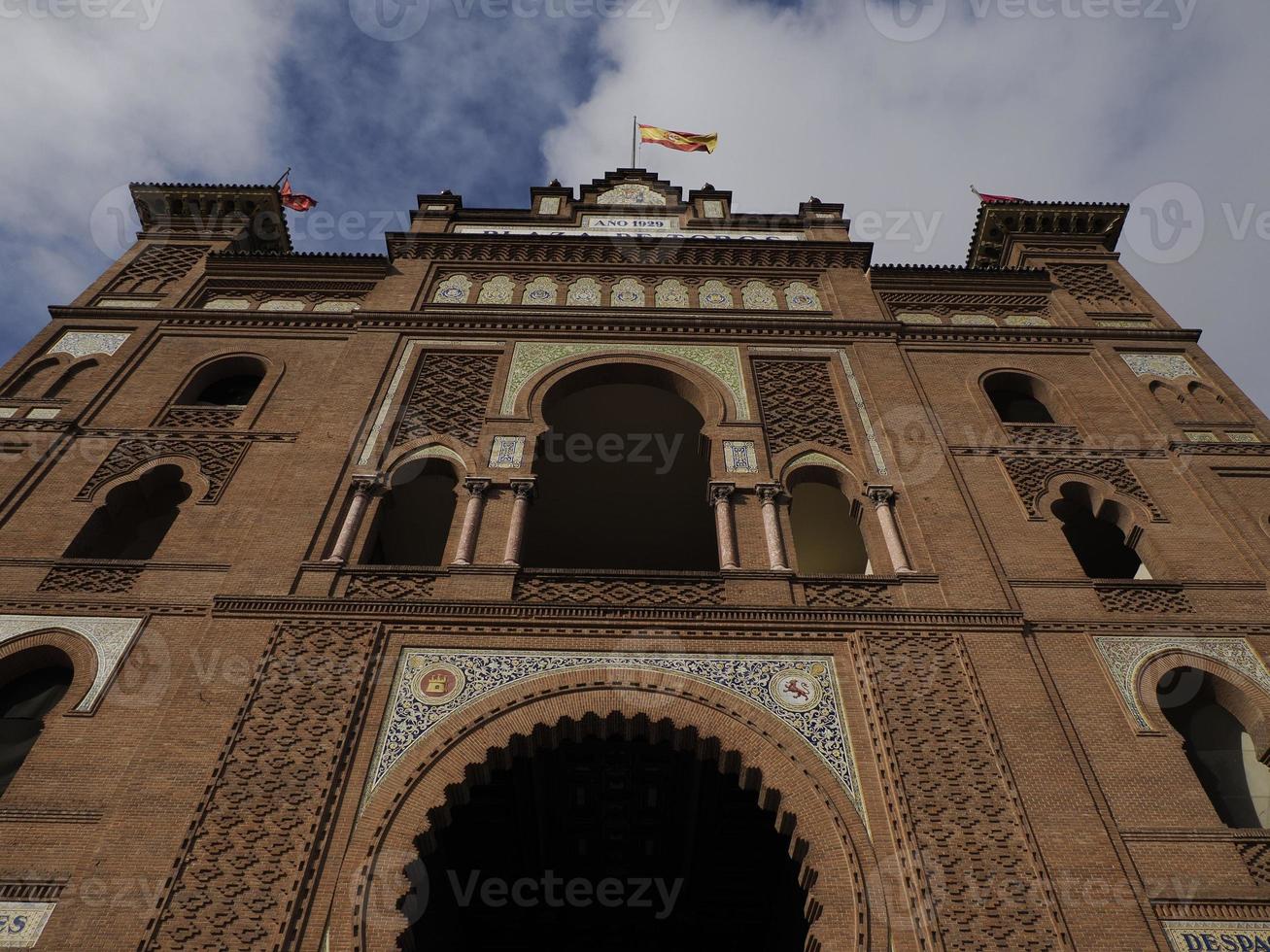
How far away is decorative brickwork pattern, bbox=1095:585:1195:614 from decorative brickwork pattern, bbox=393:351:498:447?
6.71m

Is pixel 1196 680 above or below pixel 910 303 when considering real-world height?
below

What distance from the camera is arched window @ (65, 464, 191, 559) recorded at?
31.7 feet

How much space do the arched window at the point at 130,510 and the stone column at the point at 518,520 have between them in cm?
359

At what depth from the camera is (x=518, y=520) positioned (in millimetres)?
9484

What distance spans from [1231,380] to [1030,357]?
2502mm

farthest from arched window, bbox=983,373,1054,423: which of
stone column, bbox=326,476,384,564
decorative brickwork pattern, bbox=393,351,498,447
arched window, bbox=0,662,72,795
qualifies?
arched window, bbox=0,662,72,795

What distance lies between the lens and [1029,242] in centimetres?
1517

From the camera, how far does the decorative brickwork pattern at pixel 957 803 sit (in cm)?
641

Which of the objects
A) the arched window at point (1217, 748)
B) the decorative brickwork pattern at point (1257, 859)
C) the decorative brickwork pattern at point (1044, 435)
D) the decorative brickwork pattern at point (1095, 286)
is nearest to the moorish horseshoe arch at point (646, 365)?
the decorative brickwork pattern at point (1044, 435)

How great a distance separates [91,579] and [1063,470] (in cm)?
1022

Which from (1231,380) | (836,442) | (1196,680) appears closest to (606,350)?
(836,442)

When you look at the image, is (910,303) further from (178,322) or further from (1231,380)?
(178,322)

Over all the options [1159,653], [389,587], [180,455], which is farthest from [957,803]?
[180,455]

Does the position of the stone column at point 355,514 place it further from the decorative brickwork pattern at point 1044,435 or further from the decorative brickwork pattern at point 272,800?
the decorative brickwork pattern at point 1044,435
